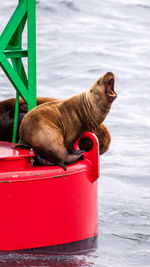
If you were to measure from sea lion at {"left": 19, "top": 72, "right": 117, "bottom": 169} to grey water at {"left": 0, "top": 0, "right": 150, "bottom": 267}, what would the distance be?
0.20 meters

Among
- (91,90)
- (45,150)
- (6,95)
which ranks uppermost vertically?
(91,90)

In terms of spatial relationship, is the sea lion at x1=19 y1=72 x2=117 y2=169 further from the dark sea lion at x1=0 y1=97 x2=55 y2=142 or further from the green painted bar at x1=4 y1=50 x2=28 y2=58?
the dark sea lion at x1=0 y1=97 x2=55 y2=142

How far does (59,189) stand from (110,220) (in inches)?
84.0

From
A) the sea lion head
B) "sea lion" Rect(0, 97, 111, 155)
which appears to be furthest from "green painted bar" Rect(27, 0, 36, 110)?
the sea lion head

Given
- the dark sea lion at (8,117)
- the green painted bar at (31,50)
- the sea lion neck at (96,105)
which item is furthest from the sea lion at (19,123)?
the sea lion neck at (96,105)

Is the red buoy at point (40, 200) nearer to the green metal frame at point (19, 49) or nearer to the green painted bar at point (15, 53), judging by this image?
the green metal frame at point (19, 49)

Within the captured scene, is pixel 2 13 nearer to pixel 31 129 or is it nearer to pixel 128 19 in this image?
pixel 128 19

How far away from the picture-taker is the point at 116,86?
4887 millimetres

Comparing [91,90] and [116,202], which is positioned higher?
[91,90]

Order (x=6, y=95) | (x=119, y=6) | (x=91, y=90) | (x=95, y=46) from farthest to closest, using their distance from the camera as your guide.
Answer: (x=119, y=6) → (x=95, y=46) → (x=6, y=95) → (x=91, y=90)

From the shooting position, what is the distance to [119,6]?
70.3ft

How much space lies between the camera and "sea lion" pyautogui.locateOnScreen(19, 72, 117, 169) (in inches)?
183

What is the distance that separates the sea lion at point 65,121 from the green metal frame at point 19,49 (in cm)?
29

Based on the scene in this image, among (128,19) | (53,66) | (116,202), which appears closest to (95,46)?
(53,66)
